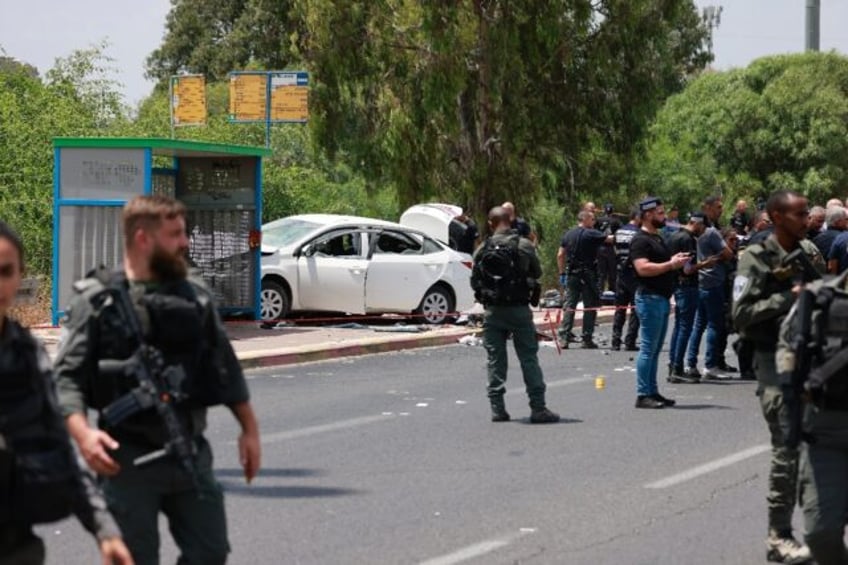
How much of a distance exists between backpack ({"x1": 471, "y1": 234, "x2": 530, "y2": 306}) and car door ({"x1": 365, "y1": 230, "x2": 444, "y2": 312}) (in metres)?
9.66

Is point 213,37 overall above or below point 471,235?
above

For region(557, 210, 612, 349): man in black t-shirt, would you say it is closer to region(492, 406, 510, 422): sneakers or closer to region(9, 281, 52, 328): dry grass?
region(9, 281, 52, 328): dry grass

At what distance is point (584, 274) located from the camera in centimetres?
2133

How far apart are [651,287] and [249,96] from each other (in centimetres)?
1498

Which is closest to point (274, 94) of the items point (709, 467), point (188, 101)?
point (188, 101)

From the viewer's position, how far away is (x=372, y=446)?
12188mm

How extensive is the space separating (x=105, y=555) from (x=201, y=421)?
3.33ft

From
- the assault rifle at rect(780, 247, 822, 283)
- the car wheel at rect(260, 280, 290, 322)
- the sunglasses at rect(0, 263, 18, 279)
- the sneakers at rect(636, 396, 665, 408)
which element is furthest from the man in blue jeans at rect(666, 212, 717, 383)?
the sunglasses at rect(0, 263, 18, 279)

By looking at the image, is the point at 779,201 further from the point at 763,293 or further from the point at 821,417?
the point at 821,417

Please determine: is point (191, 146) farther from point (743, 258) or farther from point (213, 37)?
point (213, 37)

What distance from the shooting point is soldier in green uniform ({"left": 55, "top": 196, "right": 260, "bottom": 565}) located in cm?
532

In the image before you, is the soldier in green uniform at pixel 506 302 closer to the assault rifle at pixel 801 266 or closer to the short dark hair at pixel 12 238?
the assault rifle at pixel 801 266

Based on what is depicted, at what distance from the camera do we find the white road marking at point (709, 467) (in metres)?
10.5

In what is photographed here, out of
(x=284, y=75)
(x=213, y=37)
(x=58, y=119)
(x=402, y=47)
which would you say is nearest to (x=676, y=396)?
(x=284, y=75)
